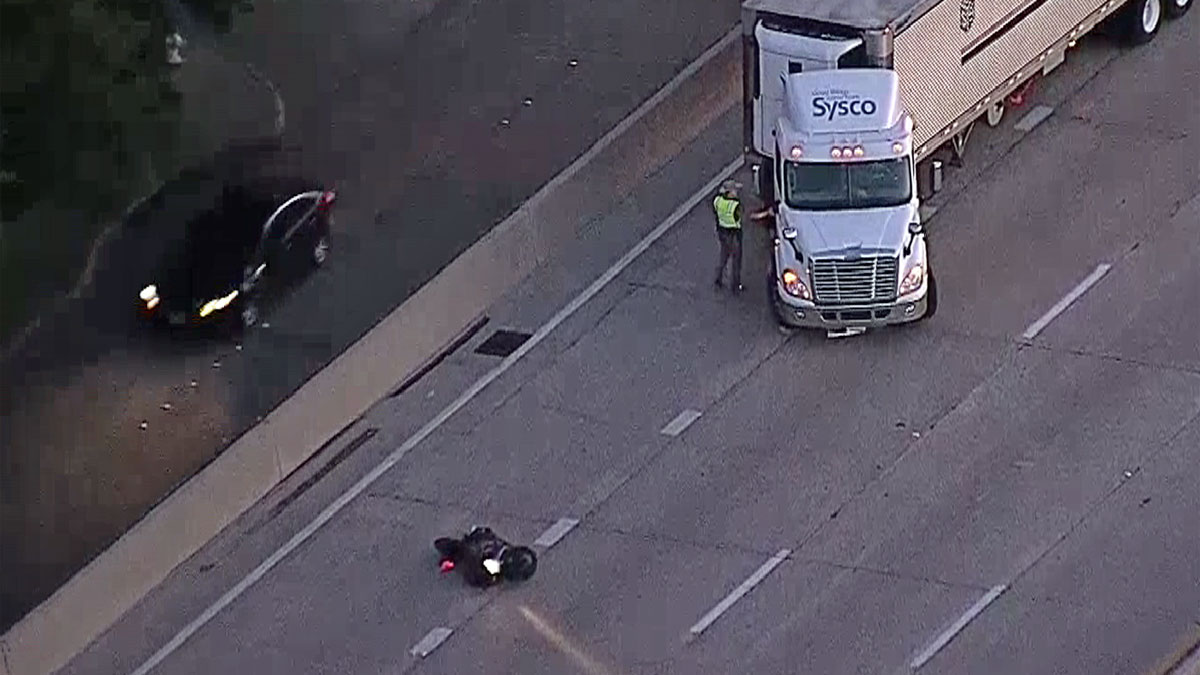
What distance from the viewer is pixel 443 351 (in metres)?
35.7

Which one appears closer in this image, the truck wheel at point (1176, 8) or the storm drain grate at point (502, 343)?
the storm drain grate at point (502, 343)

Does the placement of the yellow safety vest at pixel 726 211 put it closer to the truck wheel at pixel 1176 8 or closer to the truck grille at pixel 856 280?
the truck grille at pixel 856 280

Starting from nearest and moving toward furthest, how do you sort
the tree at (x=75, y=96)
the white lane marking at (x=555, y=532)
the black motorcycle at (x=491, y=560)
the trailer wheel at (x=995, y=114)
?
the black motorcycle at (x=491, y=560)
the white lane marking at (x=555, y=532)
the tree at (x=75, y=96)
the trailer wheel at (x=995, y=114)

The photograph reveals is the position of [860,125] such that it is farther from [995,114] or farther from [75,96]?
[75,96]

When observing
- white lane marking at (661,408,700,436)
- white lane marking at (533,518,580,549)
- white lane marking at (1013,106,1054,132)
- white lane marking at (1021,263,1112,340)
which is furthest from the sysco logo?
white lane marking at (533,518,580,549)

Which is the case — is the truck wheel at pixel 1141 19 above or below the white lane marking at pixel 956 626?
above

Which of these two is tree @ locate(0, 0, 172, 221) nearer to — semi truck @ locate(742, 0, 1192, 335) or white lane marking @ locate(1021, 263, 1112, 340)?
semi truck @ locate(742, 0, 1192, 335)

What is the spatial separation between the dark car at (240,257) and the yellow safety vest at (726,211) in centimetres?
540

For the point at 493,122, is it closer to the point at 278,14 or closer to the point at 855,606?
the point at 278,14

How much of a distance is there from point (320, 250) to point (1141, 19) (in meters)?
12.0

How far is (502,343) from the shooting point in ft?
118

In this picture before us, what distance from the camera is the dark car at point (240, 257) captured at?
36344 millimetres

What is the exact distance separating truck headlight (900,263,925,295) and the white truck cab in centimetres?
1

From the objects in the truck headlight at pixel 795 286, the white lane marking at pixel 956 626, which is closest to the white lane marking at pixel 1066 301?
the truck headlight at pixel 795 286
